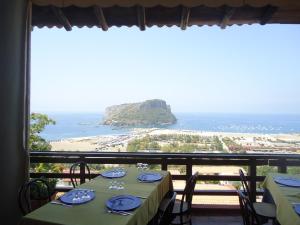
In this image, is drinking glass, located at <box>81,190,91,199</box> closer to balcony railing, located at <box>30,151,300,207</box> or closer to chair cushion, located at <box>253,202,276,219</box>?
balcony railing, located at <box>30,151,300,207</box>

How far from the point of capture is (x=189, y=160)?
3.84 meters

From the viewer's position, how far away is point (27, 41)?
333 cm

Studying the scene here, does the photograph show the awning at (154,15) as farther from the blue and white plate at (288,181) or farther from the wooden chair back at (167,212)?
the wooden chair back at (167,212)

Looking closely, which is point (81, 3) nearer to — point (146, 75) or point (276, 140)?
point (276, 140)

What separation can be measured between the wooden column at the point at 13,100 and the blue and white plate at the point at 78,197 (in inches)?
39.7

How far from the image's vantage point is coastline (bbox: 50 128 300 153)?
4250mm

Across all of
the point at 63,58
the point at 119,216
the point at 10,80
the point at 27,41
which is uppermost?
the point at 63,58

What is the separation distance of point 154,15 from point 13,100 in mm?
1827

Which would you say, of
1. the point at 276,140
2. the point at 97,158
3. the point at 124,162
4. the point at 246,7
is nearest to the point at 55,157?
the point at 97,158

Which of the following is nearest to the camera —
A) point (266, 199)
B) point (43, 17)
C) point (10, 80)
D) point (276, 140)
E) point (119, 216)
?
point (119, 216)

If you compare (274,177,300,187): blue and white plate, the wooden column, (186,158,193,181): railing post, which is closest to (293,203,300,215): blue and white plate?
(274,177,300,187): blue and white plate

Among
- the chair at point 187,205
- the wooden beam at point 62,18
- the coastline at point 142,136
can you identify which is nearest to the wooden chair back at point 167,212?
the chair at point 187,205

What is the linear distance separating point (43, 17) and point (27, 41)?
1.53 ft

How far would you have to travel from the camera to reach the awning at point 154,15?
3.29 meters
